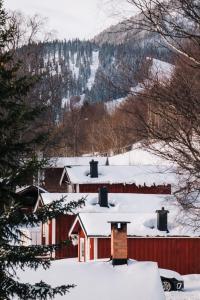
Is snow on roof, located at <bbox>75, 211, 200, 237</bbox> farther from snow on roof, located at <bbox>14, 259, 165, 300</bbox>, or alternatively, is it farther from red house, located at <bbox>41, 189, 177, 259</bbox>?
snow on roof, located at <bbox>14, 259, 165, 300</bbox>

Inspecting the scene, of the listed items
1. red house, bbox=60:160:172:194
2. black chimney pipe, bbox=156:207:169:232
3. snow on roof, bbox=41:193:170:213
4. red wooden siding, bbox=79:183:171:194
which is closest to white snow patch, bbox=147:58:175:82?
black chimney pipe, bbox=156:207:169:232

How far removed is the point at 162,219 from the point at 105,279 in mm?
11565

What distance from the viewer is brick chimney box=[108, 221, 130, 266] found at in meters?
15.5

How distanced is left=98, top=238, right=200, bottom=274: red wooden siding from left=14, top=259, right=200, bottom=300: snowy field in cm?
1050

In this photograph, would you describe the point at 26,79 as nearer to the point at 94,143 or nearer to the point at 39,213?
the point at 39,213

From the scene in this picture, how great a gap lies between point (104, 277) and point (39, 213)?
17.1 ft

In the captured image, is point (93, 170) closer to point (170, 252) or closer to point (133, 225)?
point (133, 225)

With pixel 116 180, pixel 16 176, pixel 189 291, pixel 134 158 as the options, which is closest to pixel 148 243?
pixel 189 291

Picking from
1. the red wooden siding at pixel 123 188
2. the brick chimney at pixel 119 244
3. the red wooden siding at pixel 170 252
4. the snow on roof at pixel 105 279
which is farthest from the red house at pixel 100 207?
the snow on roof at pixel 105 279

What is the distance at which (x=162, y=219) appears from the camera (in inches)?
992

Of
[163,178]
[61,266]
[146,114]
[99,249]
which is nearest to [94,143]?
[163,178]

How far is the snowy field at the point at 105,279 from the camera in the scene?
43.3ft

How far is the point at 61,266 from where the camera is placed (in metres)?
14.9

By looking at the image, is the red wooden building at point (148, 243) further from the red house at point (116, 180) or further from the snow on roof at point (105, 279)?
the snow on roof at point (105, 279)
